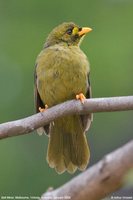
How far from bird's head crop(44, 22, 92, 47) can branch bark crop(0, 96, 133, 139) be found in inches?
53.4

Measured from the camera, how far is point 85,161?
16.5 ft

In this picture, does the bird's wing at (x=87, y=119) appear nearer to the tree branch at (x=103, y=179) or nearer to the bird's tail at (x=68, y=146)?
the bird's tail at (x=68, y=146)

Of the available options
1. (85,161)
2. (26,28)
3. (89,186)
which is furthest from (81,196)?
(26,28)

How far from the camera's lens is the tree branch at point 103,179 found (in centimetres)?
214

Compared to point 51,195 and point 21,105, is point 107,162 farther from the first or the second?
point 21,105

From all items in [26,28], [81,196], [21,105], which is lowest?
[81,196]

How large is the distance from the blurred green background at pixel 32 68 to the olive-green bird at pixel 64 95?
5666mm

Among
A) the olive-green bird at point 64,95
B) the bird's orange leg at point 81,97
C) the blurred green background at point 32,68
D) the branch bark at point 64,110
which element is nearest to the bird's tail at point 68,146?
the olive-green bird at point 64,95

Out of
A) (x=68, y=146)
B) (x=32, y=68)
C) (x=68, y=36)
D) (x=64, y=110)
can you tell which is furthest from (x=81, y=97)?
(x=32, y=68)

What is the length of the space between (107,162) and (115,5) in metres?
11.3

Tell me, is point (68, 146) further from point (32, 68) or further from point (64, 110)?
point (32, 68)

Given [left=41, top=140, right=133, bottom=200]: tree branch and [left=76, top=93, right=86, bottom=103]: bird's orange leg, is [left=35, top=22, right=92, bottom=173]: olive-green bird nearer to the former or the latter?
[left=76, top=93, right=86, bottom=103]: bird's orange leg

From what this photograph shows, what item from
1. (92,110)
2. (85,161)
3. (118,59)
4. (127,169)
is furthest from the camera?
(118,59)

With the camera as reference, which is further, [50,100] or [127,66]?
[127,66]
